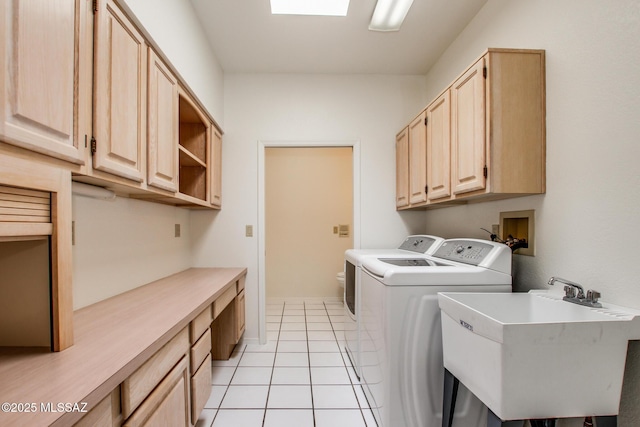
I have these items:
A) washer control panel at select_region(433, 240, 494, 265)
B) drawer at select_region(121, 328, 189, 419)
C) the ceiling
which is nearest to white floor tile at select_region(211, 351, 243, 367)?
drawer at select_region(121, 328, 189, 419)

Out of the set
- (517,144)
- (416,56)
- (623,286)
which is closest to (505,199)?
(517,144)

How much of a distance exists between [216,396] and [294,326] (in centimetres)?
134

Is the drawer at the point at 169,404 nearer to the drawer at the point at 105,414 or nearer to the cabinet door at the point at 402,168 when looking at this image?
the drawer at the point at 105,414

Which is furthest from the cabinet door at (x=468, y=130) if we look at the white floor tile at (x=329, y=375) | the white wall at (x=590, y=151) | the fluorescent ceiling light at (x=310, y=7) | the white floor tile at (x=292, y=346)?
the white floor tile at (x=292, y=346)

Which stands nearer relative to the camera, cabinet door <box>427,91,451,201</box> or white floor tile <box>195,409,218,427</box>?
white floor tile <box>195,409,218,427</box>

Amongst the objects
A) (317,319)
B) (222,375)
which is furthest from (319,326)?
(222,375)

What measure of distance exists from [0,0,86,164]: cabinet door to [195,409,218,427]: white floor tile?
1.56m

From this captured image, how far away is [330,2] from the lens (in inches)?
77.0

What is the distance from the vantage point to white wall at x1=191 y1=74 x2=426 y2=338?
9.14 feet

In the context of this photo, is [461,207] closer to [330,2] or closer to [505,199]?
[505,199]

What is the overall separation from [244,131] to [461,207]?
2.11 meters

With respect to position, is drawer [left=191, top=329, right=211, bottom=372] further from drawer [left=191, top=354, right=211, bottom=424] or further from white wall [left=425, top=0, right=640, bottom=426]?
white wall [left=425, top=0, right=640, bottom=426]

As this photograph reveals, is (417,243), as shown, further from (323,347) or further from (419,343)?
(323,347)

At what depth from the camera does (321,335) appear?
9.69ft
